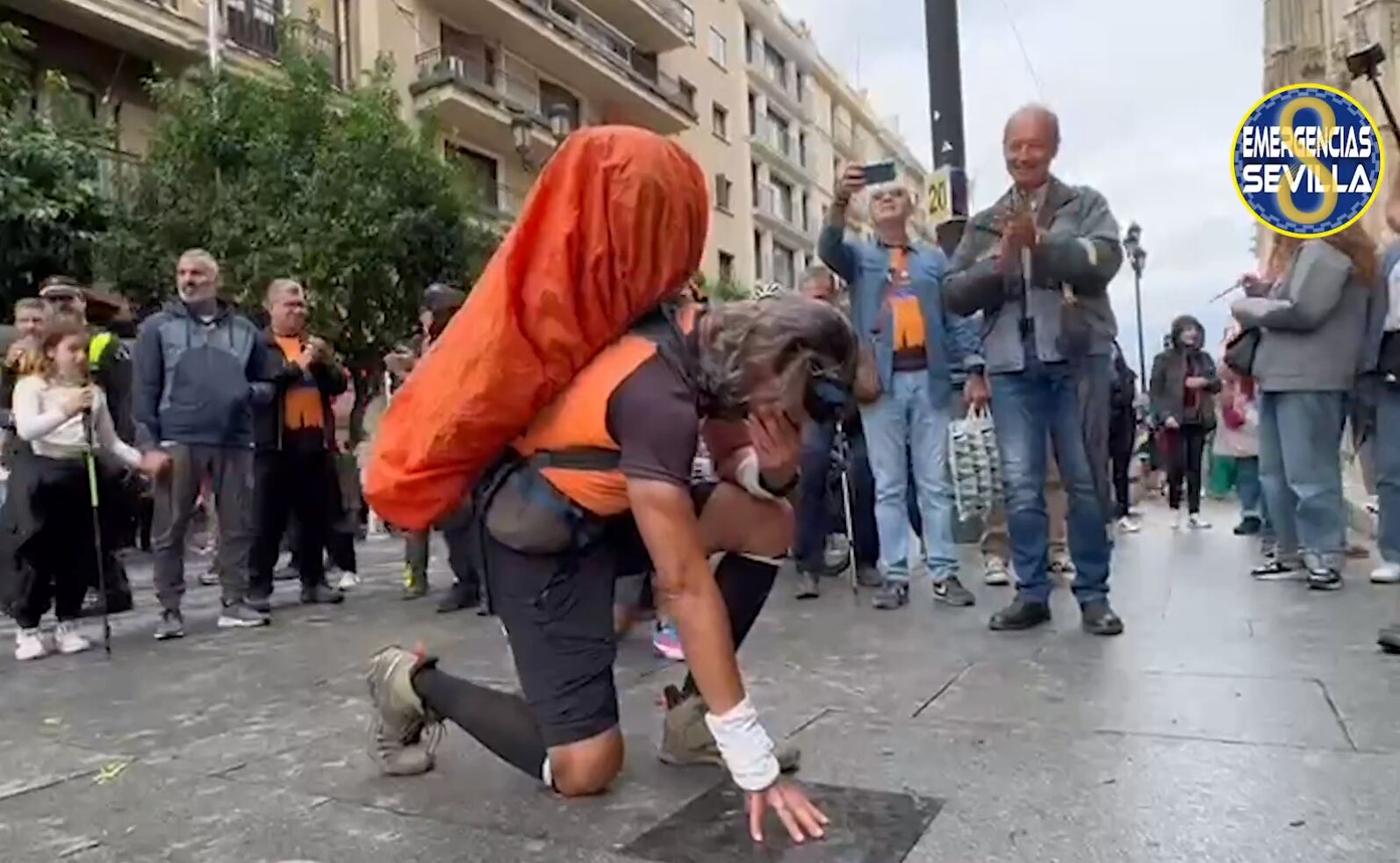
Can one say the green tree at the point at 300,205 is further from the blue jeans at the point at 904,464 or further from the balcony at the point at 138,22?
the blue jeans at the point at 904,464

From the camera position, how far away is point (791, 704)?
342cm

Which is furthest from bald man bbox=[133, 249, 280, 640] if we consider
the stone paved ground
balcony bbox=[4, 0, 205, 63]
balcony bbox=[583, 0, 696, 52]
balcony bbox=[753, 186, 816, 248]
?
balcony bbox=[753, 186, 816, 248]

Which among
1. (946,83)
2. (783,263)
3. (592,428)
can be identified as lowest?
(592,428)

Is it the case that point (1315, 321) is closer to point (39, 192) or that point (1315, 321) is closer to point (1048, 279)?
point (1048, 279)

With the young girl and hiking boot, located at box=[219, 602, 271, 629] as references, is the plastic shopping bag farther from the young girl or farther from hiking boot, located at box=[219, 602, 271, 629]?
the young girl

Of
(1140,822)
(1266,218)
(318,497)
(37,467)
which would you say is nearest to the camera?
(1140,822)

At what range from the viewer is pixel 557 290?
8.02ft

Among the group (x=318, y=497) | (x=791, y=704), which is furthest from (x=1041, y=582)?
(x=318, y=497)

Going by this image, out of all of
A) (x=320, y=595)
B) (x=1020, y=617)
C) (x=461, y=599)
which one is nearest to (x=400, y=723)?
(x=1020, y=617)

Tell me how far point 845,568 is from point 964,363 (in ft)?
5.14

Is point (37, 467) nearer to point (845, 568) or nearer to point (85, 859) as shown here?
point (85, 859)

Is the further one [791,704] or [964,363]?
[964,363]

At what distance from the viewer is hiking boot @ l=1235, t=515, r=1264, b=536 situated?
8.99 m

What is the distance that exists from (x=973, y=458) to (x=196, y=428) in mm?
3570
